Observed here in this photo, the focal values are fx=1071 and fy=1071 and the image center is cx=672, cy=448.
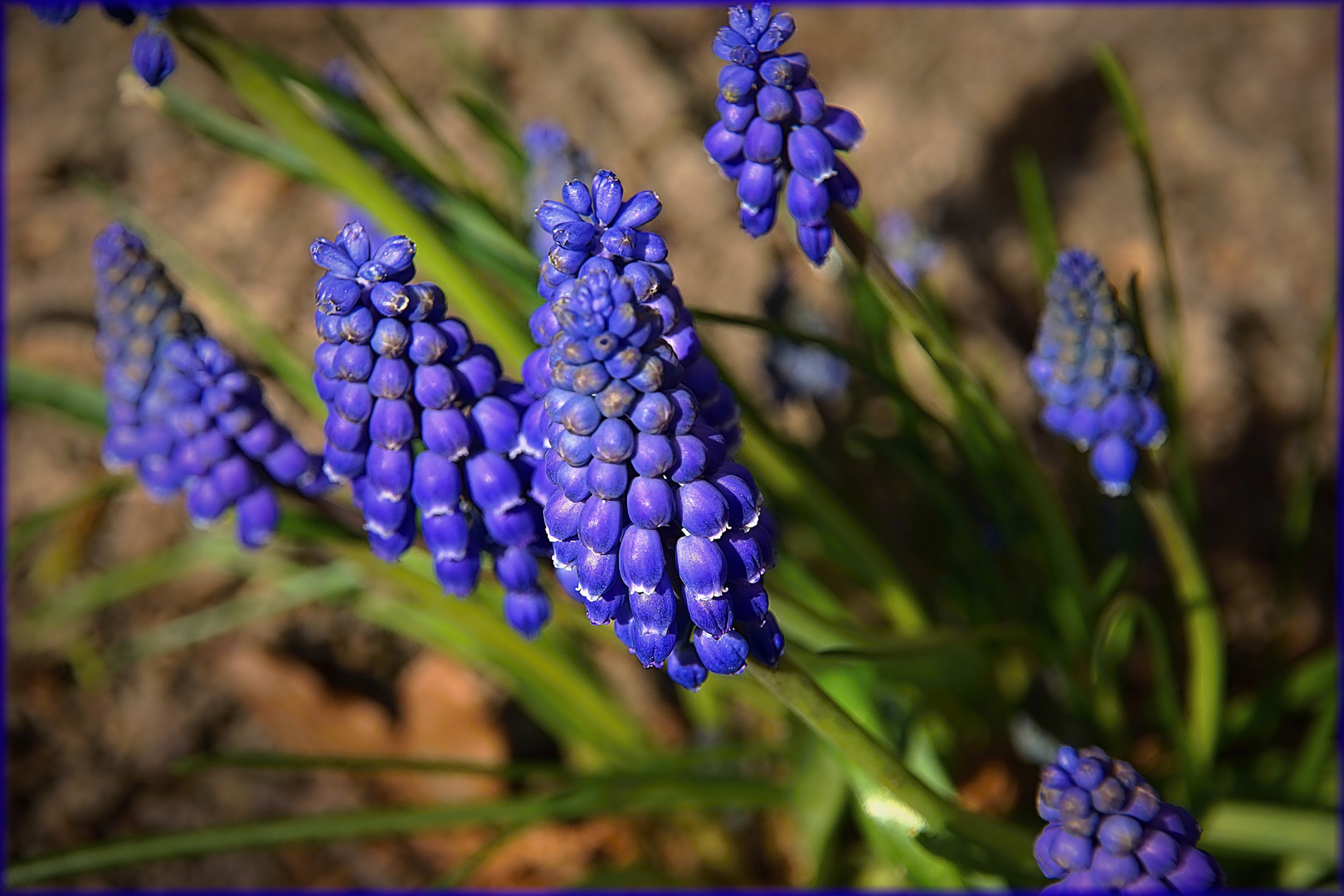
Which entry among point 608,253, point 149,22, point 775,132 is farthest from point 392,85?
point 608,253

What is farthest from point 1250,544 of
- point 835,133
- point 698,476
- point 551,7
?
point 551,7

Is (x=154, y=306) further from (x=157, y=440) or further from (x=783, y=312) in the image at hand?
(x=783, y=312)

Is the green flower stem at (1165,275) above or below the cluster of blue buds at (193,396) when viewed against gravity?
above

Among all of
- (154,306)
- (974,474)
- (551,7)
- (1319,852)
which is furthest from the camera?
(551,7)

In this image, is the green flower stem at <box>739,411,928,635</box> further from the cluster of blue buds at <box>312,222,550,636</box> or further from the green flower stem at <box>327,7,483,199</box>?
the green flower stem at <box>327,7,483,199</box>

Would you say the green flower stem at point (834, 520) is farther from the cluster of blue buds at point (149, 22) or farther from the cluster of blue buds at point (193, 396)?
the cluster of blue buds at point (149, 22)

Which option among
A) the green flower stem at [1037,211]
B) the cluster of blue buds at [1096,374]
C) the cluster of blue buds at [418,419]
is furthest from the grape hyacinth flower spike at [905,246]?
the cluster of blue buds at [418,419]

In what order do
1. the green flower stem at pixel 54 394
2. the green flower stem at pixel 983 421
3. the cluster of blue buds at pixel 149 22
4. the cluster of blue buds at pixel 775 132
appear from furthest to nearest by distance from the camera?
the green flower stem at pixel 54 394 → the green flower stem at pixel 983 421 → the cluster of blue buds at pixel 149 22 → the cluster of blue buds at pixel 775 132
